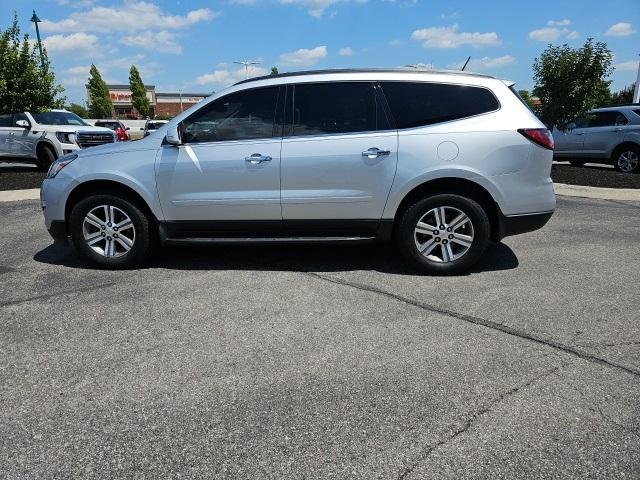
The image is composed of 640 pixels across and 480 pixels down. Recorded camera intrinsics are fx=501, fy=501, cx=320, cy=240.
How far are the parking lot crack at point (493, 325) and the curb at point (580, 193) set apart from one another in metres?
6.82

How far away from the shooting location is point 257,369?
3039 millimetres

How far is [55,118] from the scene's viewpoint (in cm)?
1452

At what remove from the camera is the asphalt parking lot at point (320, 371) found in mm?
2264

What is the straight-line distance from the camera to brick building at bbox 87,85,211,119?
3386 inches

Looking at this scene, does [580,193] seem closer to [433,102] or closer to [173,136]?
[433,102]

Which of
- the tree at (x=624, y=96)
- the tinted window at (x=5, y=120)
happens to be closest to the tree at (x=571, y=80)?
the tinted window at (x=5, y=120)

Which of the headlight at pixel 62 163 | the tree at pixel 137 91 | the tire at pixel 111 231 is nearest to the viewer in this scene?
the tire at pixel 111 231

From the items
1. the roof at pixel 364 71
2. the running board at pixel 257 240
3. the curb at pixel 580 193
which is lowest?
the curb at pixel 580 193

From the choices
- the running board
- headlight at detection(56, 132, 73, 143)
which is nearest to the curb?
headlight at detection(56, 132, 73, 143)

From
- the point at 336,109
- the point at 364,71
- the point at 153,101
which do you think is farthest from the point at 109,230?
the point at 153,101

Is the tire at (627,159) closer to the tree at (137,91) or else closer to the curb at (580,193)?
the curb at (580,193)

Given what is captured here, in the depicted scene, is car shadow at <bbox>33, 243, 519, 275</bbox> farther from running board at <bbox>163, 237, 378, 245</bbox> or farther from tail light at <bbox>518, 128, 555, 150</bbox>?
tail light at <bbox>518, 128, 555, 150</bbox>

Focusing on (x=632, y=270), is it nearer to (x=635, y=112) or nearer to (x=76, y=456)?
(x=76, y=456)

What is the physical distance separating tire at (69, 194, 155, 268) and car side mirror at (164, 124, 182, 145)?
0.74 metres
